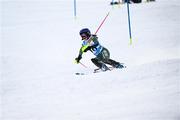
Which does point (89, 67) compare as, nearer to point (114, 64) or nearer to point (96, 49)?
point (96, 49)

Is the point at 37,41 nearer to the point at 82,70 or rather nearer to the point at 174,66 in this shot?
the point at 82,70

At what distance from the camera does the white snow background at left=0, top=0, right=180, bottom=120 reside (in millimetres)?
5996

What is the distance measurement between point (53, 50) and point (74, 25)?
269 cm

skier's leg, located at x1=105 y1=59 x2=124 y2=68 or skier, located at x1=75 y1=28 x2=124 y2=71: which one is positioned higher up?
skier, located at x1=75 y1=28 x2=124 y2=71

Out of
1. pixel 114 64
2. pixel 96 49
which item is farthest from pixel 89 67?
pixel 114 64

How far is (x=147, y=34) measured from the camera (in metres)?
11.3

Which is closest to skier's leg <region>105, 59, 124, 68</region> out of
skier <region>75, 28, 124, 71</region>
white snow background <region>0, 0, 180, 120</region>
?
skier <region>75, 28, 124, 71</region>

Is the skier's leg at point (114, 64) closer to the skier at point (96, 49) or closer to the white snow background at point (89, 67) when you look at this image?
the skier at point (96, 49)

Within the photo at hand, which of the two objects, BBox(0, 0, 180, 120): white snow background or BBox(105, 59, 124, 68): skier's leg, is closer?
BBox(0, 0, 180, 120): white snow background

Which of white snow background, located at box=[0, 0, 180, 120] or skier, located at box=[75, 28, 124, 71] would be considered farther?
skier, located at box=[75, 28, 124, 71]

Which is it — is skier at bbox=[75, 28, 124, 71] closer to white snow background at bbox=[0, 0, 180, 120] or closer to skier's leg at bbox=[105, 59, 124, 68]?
skier's leg at bbox=[105, 59, 124, 68]

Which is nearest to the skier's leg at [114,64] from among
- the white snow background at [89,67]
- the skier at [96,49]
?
the skier at [96,49]

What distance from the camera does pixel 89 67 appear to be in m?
8.34

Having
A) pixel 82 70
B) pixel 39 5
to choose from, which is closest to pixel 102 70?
pixel 82 70
